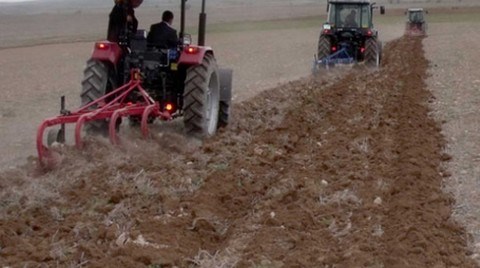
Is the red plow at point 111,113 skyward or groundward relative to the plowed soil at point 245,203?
skyward

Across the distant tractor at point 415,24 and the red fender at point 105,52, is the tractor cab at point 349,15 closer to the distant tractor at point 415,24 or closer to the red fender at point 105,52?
the red fender at point 105,52

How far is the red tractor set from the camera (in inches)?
304

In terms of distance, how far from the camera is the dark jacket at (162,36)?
8219mm

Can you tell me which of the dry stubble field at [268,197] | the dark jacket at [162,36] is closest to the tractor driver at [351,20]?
the dry stubble field at [268,197]

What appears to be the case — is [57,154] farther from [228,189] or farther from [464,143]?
[464,143]

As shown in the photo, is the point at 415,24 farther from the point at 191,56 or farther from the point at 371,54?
the point at 191,56

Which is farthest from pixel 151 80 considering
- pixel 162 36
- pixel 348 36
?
pixel 348 36

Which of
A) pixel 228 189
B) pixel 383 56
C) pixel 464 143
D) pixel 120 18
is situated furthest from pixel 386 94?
pixel 383 56

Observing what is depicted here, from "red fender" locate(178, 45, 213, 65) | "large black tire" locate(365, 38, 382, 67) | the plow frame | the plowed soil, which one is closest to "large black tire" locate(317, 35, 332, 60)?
the plow frame

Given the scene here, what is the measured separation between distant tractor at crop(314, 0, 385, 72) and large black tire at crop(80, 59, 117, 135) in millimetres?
8714

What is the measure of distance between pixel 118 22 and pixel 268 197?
325 centimetres

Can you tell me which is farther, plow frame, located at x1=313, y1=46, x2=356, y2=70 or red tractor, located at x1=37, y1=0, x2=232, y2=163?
plow frame, located at x1=313, y1=46, x2=356, y2=70

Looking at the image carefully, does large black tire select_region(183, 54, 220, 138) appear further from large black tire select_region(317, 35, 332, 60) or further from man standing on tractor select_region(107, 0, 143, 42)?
large black tire select_region(317, 35, 332, 60)

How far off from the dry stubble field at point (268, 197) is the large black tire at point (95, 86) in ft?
2.22
